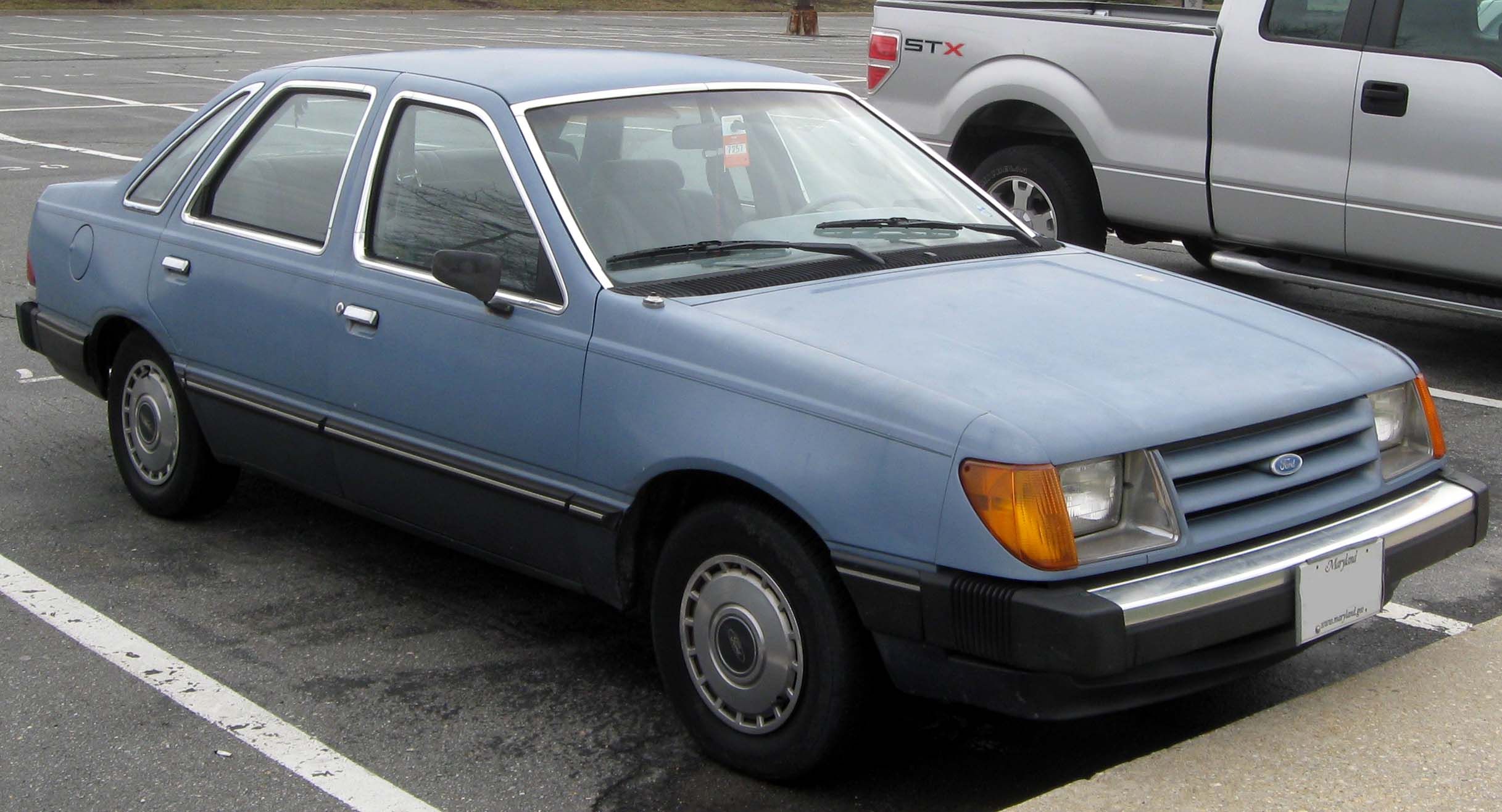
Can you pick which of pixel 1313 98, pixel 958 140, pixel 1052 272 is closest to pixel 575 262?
pixel 1052 272

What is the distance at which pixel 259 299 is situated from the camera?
487 cm

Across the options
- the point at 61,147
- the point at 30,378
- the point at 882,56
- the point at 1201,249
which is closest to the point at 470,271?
the point at 30,378

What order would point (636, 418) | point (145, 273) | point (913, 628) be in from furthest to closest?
1. point (145, 273)
2. point (636, 418)
3. point (913, 628)

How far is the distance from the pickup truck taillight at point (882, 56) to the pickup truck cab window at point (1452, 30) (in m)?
2.89

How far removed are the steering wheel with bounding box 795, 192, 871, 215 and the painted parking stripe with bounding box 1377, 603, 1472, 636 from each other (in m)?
1.82

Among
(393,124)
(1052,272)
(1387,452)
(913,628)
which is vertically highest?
(393,124)

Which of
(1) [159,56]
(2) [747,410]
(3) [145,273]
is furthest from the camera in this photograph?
(1) [159,56]

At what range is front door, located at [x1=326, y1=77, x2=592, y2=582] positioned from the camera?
407 centimetres

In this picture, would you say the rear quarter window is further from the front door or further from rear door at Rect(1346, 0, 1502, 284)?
rear door at Rect(1346, 0, 1502, 284)

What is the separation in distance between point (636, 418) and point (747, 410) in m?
0.34

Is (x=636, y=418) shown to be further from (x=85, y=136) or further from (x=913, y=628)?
(x=85, y=136)

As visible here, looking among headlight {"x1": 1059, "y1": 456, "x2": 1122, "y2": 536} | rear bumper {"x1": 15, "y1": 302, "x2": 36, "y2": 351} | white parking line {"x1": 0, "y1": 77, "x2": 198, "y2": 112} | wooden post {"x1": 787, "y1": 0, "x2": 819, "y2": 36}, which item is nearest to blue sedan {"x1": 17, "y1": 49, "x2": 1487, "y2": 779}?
headlight {"x1": 1059, "y1": 456, "x2": 1122, "y2": 536}

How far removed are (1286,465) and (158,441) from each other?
3.65m

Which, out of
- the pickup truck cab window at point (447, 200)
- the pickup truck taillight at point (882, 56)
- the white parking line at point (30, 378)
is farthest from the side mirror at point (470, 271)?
the pickup truck taillight at point (882, 56)
